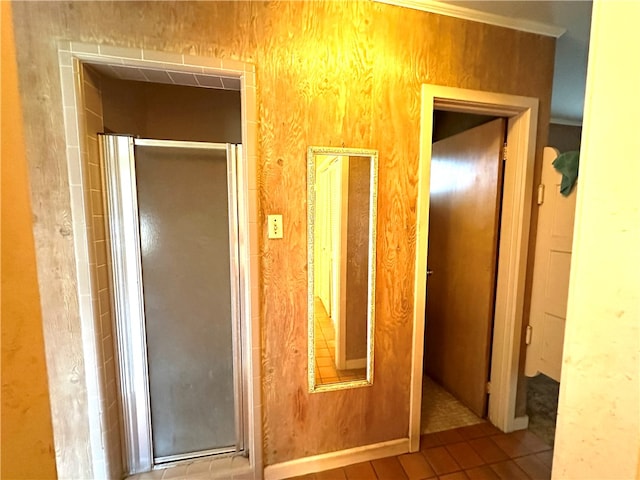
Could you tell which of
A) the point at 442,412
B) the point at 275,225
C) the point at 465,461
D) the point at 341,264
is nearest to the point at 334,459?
the point at 465,461

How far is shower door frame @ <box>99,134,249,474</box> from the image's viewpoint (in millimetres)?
1342

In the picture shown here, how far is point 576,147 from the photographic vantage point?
350 cm

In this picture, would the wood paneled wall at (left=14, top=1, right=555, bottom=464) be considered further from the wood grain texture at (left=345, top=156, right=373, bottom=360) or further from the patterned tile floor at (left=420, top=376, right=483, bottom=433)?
the patterned tile floor at (left=420, top=376, right=483, bottom=433)

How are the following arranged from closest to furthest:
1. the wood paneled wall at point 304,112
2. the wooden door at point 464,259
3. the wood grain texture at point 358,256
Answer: the wood paneled wall at point 304,112
the wood grain texture at point 358,256
the wooden door at point 464,259

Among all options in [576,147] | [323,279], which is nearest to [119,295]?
[323,279]

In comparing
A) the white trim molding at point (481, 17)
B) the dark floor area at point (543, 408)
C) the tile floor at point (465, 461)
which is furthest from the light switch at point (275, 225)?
the dark floor area at point (543, 408)

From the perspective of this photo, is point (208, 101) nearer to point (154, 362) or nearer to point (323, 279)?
point (323, 279)

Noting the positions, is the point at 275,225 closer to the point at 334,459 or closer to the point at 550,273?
the point at 334,459

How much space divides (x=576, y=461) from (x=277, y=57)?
5.65 ft

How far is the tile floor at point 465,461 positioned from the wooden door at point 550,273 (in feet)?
1.54

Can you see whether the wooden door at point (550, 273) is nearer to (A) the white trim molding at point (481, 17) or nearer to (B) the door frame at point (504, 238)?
(B) the door frame at point (504, 238)

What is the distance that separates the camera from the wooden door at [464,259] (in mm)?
1856

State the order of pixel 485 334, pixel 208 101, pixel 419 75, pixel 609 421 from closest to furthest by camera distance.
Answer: pixel 609 421, pixel 419 75, pixel 485 334, pixel 208 101

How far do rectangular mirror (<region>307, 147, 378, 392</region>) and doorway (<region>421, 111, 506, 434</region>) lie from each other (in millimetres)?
858
